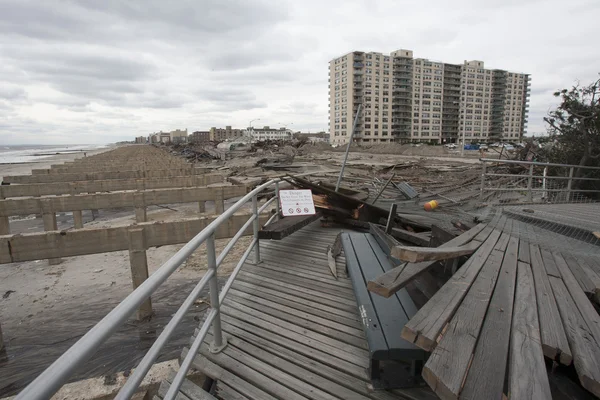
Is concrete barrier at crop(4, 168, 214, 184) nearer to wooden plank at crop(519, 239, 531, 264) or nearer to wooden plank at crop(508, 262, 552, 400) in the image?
wooden plank at crop(519, 239, 531, 264)

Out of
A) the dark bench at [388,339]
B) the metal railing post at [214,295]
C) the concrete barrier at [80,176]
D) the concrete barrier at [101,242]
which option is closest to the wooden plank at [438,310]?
the dark bench at [388,339]

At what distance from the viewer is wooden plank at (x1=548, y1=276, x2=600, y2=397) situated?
155 cm

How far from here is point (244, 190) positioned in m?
10.3

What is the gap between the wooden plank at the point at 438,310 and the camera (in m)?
1.76

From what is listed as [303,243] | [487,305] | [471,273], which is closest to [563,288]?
[471,273]

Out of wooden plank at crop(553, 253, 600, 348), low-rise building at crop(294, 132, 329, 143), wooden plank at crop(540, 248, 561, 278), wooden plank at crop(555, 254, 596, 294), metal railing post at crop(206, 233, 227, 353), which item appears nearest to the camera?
wooden plank at crop(553, 253, 600, 348)

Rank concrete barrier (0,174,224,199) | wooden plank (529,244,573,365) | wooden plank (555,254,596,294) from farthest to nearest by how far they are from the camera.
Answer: concrete barrier (0,174,224,199) → wooden plank (555,254,596,294) → wooden plank (529,244,573,365)

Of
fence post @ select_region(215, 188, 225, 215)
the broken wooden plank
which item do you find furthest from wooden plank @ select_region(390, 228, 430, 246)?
fence post @ select_region(215, 188, 225, 215)

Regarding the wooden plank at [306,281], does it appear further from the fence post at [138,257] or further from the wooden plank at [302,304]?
the fence post at [138,257]

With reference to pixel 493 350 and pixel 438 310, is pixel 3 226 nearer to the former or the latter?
pixel 438 310

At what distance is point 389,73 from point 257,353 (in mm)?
113893

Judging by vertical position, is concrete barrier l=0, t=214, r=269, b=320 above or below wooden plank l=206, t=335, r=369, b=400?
above

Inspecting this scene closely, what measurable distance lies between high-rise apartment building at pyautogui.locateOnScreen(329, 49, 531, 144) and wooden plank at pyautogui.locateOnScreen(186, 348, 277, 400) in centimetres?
9680

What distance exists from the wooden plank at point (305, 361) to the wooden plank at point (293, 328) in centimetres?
18
